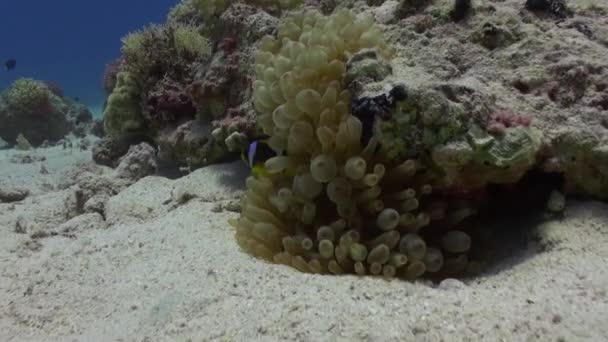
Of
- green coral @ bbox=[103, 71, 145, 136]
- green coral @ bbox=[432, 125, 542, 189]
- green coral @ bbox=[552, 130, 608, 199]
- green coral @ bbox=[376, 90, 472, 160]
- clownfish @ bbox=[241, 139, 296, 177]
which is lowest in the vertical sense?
green coral @ bbox=[552, 130, 608, 199]

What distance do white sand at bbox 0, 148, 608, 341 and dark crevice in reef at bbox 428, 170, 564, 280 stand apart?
0.05 m

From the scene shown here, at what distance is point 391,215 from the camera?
8.84ft

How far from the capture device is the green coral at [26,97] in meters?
12.1

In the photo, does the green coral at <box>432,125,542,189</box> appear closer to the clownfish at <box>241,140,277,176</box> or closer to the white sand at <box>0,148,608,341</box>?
the white sand at <box>0,148,608,341</box>

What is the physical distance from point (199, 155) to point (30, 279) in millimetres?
2254

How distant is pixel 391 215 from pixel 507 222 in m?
0.96

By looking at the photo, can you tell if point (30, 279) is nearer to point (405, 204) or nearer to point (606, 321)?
point (405, 204)

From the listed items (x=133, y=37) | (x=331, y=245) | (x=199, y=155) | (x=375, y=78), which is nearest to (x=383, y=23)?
(x=375, y=78)

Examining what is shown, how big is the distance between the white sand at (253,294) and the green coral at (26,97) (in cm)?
959

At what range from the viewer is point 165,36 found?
6016mm

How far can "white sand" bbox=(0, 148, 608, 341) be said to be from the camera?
1992 millimetres

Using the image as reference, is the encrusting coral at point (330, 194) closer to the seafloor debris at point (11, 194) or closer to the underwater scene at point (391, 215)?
the underwater scene at point (391, 215)

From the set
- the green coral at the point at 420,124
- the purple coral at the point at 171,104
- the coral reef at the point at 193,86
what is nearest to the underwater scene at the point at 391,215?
the green coral at the point at 420,124

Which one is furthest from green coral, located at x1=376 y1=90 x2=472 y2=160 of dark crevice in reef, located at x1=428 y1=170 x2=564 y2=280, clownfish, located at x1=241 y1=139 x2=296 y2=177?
clownfish, located at x1=241 y1=139 x2=296 y2=177
